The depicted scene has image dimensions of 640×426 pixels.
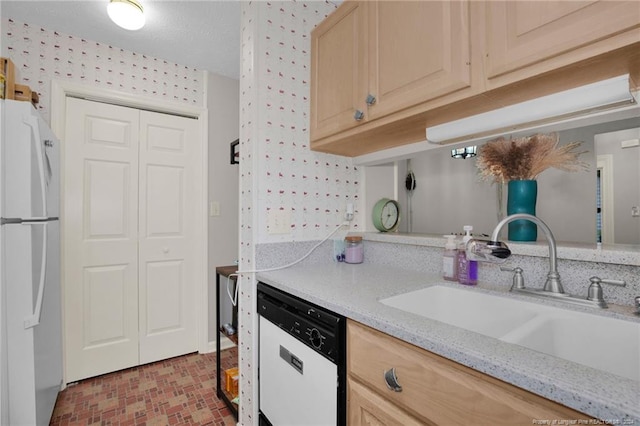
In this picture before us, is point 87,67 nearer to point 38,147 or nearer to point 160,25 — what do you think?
point 160,25

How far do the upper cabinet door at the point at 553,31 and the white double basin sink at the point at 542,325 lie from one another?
0.69 metres

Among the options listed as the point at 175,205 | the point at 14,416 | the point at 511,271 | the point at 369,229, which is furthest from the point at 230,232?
the point at 511,271

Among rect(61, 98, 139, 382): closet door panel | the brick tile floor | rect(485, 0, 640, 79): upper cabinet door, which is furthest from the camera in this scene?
rect(61, 98, 139, 382): closet door panel

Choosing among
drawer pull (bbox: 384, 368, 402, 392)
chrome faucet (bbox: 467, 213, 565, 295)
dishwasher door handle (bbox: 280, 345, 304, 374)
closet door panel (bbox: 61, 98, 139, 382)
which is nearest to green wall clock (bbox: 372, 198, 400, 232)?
chrome faucet (bbox: 467, 213, 565, 295)

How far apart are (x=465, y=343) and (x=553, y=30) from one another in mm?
810

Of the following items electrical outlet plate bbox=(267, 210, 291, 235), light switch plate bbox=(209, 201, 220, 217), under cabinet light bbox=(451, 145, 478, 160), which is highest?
under cabinet light bbox=(451, 145, 478, 160)

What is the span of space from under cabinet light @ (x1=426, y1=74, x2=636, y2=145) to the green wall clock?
0.58m

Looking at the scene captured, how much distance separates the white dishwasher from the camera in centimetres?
91

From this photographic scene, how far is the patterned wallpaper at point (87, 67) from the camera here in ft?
6.43

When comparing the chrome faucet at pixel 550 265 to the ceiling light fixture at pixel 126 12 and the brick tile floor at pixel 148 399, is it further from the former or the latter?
the ceiling light fixture at pixel 126 12

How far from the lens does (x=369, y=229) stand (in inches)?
71.7

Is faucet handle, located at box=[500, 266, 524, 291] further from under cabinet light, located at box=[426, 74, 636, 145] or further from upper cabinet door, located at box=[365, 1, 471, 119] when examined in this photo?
upper cabinet door, located at box=[365, 1, 471, 119]

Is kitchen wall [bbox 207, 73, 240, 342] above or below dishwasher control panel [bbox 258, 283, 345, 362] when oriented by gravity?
above

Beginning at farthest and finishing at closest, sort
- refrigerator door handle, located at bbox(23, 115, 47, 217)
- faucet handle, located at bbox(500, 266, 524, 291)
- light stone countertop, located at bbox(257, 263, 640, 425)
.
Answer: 1. refrigerator door handle, located at bbox(23, 115, 47, 217)
2. faucet handle, located at bbox(500, 266, 524, 291)
3. light stone countertop, located at bbox(257, 263, 640, 425)
